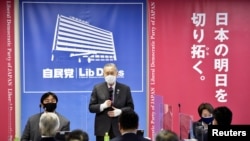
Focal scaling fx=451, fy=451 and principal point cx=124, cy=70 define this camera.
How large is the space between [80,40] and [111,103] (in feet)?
6.02

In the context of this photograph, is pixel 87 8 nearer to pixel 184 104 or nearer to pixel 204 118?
pixel 184 104

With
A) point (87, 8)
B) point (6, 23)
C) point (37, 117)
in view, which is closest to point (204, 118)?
point (37, 117)

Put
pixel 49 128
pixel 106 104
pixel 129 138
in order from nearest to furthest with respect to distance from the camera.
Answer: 1. pixel 129 138
2. pixel 49 128
3. pixel 106 104

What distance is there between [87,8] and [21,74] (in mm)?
1290

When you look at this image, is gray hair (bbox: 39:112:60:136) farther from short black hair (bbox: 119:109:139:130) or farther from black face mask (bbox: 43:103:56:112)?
black face mask (bbox: 43:103:56:112)

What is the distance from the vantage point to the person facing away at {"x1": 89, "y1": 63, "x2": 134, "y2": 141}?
4.70 meters

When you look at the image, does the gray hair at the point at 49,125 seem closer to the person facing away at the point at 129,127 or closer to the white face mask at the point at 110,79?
the person facing away at the point at 129,127

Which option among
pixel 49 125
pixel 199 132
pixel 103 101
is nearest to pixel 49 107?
pixel 103 101

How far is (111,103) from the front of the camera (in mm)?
4645

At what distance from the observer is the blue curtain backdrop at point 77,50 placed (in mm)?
6211

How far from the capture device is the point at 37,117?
4488 mm

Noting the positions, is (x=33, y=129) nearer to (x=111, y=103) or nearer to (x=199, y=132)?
(x=111, y=103)

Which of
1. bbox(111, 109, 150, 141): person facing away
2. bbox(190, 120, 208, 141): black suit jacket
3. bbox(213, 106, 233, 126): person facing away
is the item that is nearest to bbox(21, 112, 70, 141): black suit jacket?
bbox(111, 109, 150, 141): person facing away

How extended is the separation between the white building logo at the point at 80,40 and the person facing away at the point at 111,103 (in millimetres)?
1445
